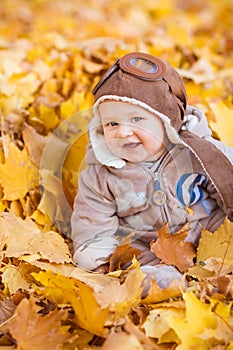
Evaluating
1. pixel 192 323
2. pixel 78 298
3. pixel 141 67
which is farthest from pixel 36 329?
pixel 141 67

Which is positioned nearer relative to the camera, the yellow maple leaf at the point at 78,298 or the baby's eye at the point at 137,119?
the yellow maple leaf at the point at 78,298

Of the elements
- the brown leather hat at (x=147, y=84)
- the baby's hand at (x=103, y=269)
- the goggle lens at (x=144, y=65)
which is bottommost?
the baby's hand at (x=103, y=269)

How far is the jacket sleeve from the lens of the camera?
1.63m

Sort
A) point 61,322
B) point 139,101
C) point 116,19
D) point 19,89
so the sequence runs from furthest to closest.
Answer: point 116,19 < point 19,89 < point 139,101 < point 61,322

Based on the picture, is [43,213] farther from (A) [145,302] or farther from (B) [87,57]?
(B) [87,57]

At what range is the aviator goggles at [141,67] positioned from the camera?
1.50m

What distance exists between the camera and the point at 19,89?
2455 mm

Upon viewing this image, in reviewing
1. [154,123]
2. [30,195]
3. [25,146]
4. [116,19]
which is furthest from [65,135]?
[116,19]

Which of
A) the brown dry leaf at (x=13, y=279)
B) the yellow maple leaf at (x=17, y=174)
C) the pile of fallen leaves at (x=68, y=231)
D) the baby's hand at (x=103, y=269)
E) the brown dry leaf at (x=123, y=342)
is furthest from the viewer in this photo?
the yellow maple leaf at (x=17, y=174)

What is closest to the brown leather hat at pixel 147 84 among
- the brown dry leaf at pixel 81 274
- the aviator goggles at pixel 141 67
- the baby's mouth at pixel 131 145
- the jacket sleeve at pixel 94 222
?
the aviator goggles at pixel 141 67

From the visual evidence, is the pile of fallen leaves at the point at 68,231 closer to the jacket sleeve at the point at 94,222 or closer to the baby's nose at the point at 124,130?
the jacket sleeve at the point at 94,222

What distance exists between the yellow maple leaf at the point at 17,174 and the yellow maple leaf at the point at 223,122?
2.07 ft

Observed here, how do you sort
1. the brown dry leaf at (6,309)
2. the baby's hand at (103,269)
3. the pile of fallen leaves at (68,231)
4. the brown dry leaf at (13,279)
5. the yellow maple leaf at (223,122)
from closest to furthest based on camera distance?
the pile of fallen leaves at (68,231)
the brown dry leaf at (6,309)
the brown dry leaf at (13,279)
the baby's hand at (103,269)
the yellow maple leaf at (223,122)

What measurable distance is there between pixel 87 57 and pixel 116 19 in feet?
4.24
